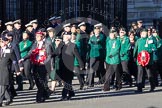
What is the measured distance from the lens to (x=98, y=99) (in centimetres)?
1356

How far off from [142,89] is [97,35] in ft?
6.50

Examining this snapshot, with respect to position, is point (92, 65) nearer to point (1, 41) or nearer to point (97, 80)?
point (97, 80)

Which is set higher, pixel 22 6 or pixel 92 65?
pixel 22 6

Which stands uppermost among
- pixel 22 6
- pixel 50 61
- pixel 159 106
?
pixel 22 6

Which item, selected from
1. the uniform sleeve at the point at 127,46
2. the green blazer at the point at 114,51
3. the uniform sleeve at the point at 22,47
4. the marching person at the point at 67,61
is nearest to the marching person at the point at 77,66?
the marching person at the point at 67,61

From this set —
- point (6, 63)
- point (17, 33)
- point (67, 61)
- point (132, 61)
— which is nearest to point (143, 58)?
point (132, 61)

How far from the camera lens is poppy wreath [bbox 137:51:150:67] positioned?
1481 centimetres

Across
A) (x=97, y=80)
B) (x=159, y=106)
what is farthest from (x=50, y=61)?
(x=97, y=80)

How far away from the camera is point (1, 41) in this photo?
1273cm

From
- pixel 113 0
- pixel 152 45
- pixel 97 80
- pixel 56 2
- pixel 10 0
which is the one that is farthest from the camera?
pixel 113 0

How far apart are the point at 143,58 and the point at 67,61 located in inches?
96.6

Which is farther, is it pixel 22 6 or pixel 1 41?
pixel 22 6

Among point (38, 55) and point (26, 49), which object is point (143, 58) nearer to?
point (26, 49)

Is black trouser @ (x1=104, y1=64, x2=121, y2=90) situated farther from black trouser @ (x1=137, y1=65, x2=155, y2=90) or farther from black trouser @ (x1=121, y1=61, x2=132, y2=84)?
black trouser @ (x1=121, y1=61, x2=132, y2=84)
